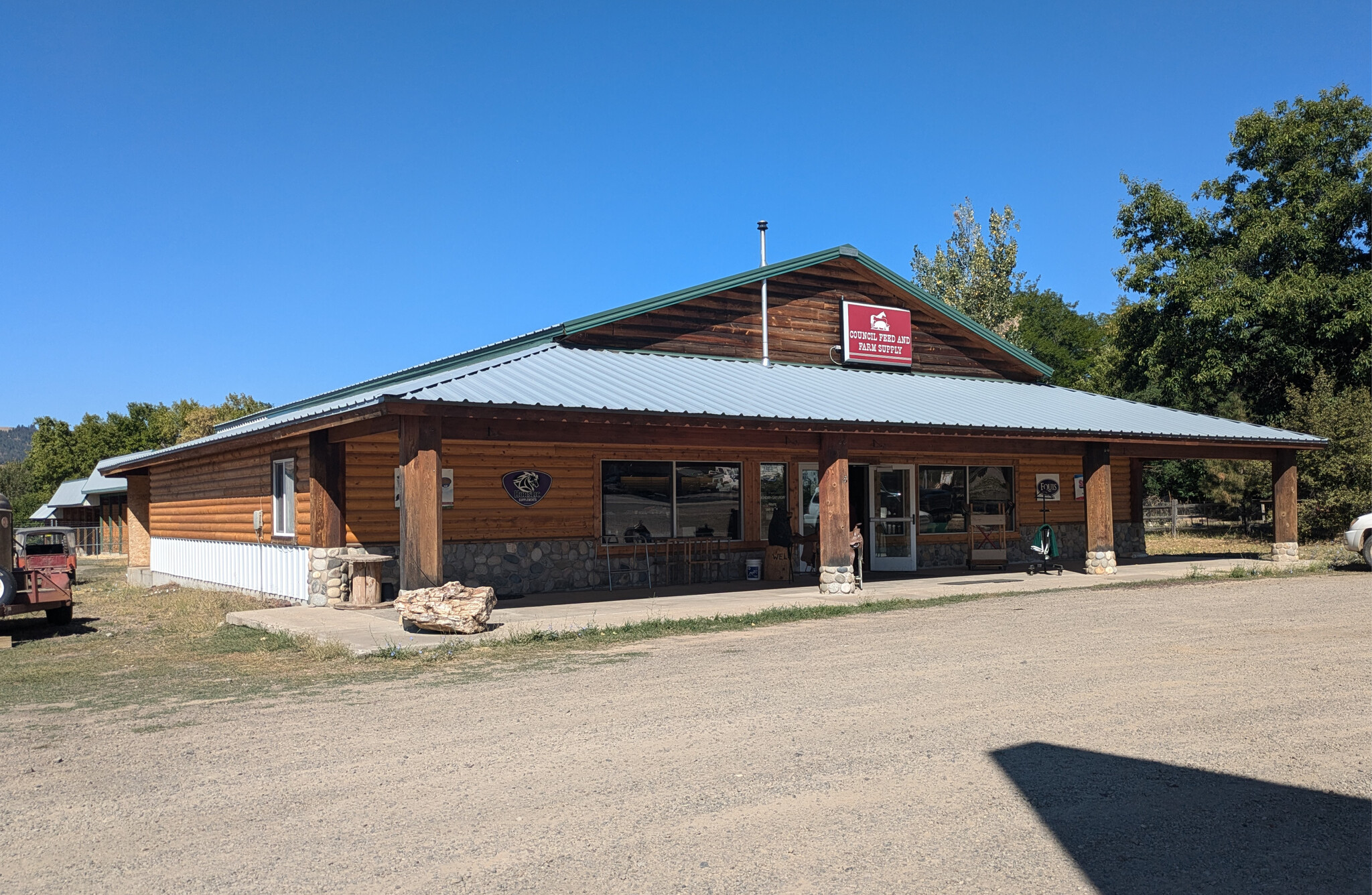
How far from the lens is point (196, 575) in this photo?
2144 centimetres

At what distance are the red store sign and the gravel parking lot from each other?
38.4 feet

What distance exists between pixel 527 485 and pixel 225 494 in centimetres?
697

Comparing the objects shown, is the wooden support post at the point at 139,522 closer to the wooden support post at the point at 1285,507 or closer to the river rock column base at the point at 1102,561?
the river rock column base at the point at 1102,561

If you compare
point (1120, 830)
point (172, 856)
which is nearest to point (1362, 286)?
point (1120, 830)

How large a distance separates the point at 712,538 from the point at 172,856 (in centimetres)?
1396

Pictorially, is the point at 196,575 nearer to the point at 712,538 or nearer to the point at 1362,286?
the point at 712,538

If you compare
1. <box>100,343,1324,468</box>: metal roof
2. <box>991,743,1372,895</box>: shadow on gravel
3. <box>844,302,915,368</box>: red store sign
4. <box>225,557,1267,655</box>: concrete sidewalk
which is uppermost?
<box>844,302,915,368</box>: red store sign

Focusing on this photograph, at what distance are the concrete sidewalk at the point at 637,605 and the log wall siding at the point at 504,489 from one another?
1178 millimetres

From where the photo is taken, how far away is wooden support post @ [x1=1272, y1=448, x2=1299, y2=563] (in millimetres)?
20766

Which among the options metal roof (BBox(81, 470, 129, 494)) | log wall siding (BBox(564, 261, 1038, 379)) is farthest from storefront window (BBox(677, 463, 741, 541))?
metal roof (BBox(81, 470, 129, 494))

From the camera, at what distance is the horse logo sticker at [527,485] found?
1644 centimetres

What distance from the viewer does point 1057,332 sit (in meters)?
69.4

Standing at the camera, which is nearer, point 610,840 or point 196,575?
point 610,840

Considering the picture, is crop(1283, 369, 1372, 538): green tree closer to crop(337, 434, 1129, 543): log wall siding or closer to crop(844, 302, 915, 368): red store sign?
crop(844, 302, 915, 368): red store sign
